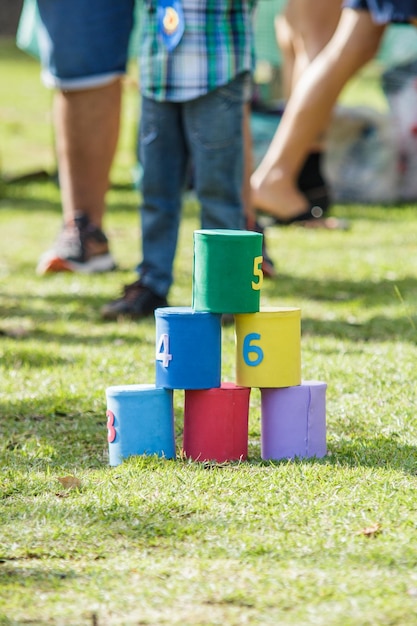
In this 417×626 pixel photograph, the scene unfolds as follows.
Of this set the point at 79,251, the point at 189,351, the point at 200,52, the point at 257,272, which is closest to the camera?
the point at 189,351

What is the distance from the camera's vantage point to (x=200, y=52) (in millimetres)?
3744

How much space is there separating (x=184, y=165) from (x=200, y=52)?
0.44 metres

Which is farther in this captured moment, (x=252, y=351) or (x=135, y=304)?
(x=135, y=304)

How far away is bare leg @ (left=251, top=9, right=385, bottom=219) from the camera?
511 centimetres

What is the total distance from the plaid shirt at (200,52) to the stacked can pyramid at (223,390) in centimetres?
136

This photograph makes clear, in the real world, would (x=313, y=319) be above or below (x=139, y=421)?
above

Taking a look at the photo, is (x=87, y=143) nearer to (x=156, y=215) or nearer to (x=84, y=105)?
(x=84, y=105)

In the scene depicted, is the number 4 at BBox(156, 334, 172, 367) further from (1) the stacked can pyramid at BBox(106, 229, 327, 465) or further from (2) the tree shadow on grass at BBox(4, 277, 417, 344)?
(2) the tree shadow on grass at BBox(4, 277, 417, 344)

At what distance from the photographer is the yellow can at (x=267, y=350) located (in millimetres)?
2461

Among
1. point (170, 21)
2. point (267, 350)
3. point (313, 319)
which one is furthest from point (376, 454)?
point (170, 21)

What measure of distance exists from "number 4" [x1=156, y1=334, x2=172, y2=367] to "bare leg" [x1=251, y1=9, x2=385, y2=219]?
9.68 ft

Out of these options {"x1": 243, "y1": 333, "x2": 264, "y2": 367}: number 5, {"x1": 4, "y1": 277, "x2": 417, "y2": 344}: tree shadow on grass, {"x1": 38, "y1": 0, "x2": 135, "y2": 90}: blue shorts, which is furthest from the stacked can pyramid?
{"x1": 38, "y1": 0, "x2": 135, "y2": 90}: blue shorts

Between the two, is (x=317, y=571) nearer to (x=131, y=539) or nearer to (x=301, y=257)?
(x=131, y=539)

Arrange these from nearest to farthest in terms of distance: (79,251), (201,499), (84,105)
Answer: (201,499) < (84,105) < (79,251)
